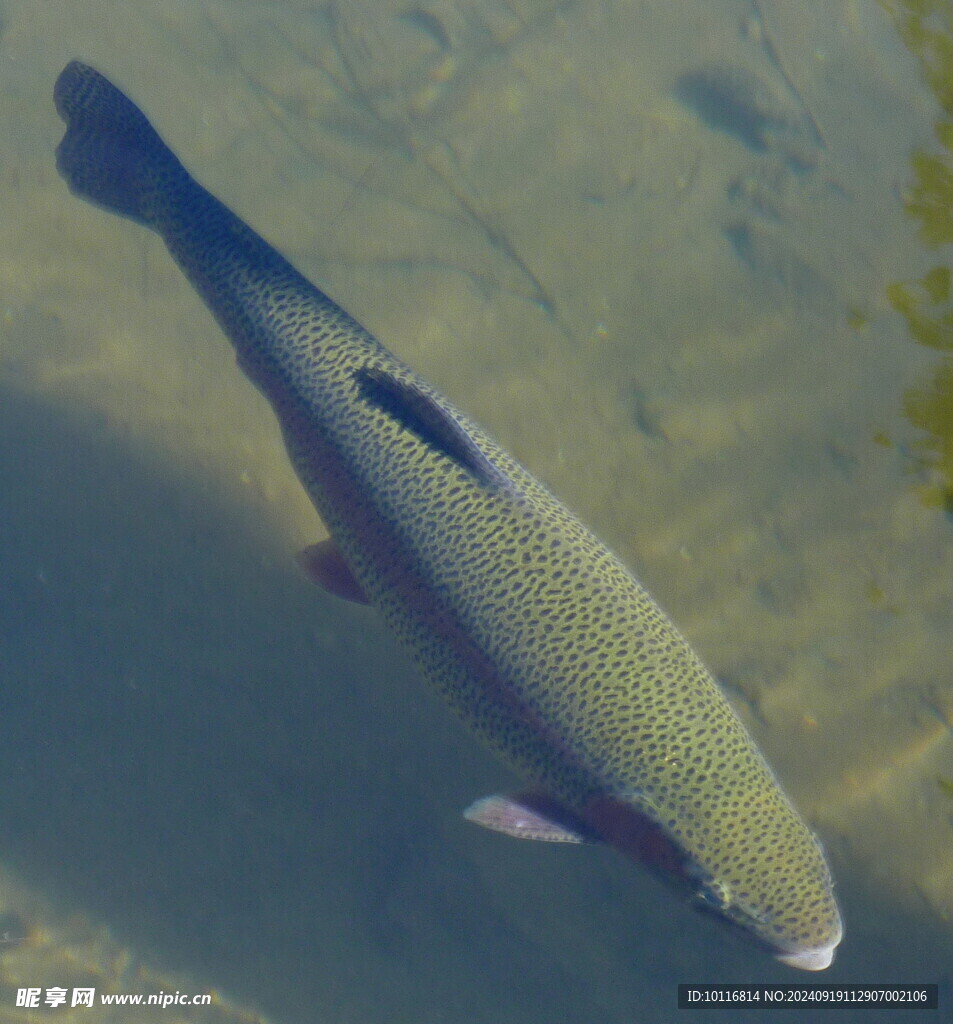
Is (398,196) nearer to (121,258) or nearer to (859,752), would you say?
(121,258)

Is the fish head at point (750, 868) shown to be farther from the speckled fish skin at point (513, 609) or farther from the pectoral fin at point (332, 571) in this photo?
the pectoral fin at point (332, 571)

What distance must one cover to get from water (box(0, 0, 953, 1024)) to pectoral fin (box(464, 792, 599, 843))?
1.11 meters

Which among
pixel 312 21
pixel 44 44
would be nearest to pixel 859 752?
pixel 312 21

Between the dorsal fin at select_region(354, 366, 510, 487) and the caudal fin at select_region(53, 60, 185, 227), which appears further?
the caudal fin at select_region(53, 60, 185, 227)

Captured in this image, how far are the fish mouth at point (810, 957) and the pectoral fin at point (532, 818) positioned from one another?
0.70 metres

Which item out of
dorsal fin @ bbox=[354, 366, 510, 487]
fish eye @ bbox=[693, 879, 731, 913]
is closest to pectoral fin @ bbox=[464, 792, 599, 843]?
fish eye @ bbox=[693, 879, 731, 913]

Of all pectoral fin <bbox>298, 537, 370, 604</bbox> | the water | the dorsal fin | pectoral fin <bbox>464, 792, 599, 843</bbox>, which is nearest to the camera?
pectoral fin <bbox>464, 792, 599, 843</bbox>

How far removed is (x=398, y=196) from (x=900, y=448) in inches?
134

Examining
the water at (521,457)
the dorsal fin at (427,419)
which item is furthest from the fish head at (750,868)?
the dorsal fin at (427,419)

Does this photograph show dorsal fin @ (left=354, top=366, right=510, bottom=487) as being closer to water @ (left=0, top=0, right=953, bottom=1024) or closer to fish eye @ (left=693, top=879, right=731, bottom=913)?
water @ (left=0, top=0, right=953, bottom=1024)

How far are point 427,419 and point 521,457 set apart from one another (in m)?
1.23

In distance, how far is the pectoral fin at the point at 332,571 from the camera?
11.0 ft

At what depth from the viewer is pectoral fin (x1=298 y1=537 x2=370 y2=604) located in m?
3.36

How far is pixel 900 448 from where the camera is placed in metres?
4.11
